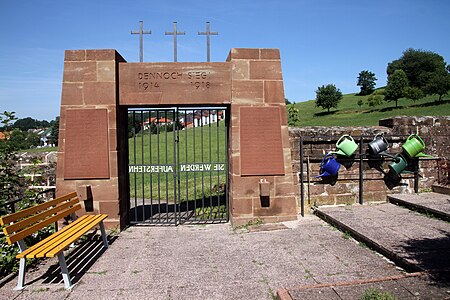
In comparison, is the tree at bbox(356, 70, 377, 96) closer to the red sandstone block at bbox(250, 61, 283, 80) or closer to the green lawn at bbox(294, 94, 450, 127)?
the green lawn at bbox(294, 94, 450, 127)

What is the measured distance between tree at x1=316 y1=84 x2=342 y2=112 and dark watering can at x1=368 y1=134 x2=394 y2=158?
4704 cm

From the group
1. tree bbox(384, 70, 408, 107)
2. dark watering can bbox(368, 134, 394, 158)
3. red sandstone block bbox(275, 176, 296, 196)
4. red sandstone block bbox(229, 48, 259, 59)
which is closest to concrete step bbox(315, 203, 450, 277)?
red sandstone block bbox(275, 176, 296, 196)

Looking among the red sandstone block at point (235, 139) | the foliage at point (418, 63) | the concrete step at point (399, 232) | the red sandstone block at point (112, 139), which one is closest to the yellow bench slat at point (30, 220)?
the red sandstone block at point (112, 139)

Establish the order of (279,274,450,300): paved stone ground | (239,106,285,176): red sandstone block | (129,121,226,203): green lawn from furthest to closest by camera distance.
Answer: (129,121,226,203): green lawn < (239,106,285,176): red sandstone block < (279,274,450,300): paved stone ground

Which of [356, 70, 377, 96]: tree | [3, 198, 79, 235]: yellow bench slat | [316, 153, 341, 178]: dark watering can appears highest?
[356, 70, 377, 96]: tree

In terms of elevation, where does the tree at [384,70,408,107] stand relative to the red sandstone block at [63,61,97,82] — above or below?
above

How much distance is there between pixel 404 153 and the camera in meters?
7.41

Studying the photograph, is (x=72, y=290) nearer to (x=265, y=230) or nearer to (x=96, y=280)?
(x=96, y=280)

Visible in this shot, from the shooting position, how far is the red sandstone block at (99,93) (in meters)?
6.37

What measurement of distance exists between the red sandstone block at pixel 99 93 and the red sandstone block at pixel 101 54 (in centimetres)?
48

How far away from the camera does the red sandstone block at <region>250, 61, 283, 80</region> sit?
6.61 m

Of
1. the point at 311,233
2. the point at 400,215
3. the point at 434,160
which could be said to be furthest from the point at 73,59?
the point at 434,160

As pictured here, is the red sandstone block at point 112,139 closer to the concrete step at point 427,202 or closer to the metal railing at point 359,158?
the metal railing at point 359,158

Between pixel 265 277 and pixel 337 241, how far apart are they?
5.98 ft
